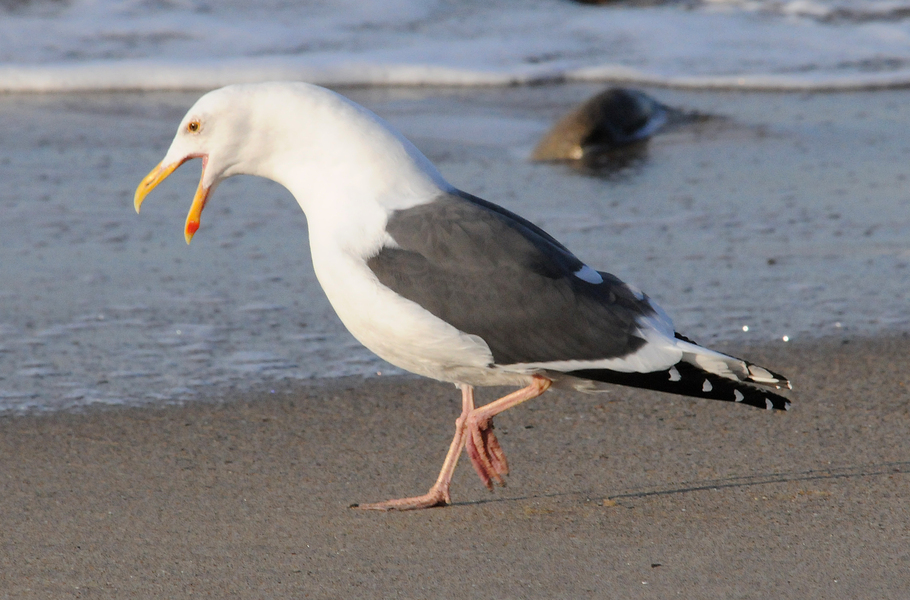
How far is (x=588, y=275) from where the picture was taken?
328 centimetres

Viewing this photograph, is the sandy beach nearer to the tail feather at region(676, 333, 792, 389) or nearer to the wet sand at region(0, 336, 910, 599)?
the wet sand at region(0, 336, 910, 599)

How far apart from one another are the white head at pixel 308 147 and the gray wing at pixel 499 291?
0.16 metres

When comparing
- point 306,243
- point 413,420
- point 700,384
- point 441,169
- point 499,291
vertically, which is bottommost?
point 441,169

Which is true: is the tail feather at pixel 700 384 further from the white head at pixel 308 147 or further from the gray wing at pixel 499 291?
the white head at pixel 308 147

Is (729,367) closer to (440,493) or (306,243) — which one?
(440,493)

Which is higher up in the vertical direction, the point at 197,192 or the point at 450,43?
the point at 197,192

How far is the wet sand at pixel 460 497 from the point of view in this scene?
2.82 metres

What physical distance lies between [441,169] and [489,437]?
4.18 m

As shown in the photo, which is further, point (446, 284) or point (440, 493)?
point (440, 493)

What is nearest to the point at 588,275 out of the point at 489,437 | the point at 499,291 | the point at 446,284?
the point at 499,291

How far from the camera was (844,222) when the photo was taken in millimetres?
6121

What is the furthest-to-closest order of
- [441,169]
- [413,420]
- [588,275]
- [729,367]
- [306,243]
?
[441,169] < [306,243] < [413,420] < [588,275] < [729,367]

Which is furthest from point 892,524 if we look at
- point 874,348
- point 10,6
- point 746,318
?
point 10,6

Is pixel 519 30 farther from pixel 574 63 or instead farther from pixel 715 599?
pixel 715 599
